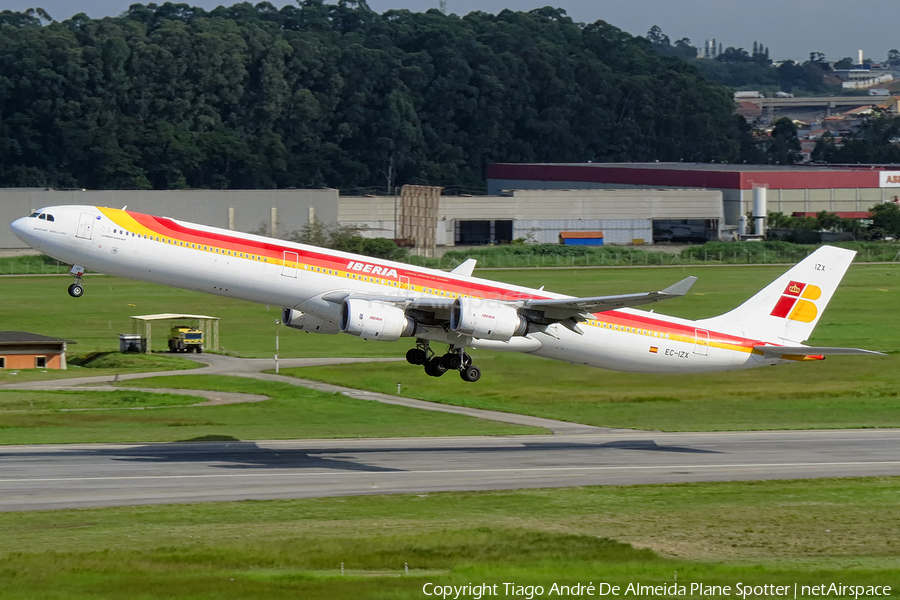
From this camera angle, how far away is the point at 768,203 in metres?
182

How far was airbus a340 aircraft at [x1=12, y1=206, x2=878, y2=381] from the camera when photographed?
53062 millimetres

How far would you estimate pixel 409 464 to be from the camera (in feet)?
195

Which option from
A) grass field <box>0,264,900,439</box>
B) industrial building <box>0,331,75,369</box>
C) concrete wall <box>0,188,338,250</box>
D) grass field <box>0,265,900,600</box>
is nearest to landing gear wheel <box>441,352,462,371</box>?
grass field <box>0,265,900,600</box>

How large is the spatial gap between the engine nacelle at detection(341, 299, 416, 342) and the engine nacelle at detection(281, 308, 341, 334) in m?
3.49

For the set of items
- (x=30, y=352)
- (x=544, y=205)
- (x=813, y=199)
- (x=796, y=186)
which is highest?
(x=796, y=186)

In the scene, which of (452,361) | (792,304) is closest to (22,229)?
(452,361)

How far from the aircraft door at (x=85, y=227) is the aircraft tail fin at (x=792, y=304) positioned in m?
31.3

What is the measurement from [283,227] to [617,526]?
11489cm

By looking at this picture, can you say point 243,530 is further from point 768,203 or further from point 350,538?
point 768,203

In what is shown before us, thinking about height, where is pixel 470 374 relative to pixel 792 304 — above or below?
below

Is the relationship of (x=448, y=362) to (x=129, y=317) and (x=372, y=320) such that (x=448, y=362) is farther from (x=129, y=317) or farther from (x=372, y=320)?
(x=129, y=317)

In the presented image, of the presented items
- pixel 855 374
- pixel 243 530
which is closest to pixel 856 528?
pixel 243 530

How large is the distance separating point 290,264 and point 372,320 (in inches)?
183

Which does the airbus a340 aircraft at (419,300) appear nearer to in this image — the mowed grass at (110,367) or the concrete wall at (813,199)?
the mowed grass at (110,367)
